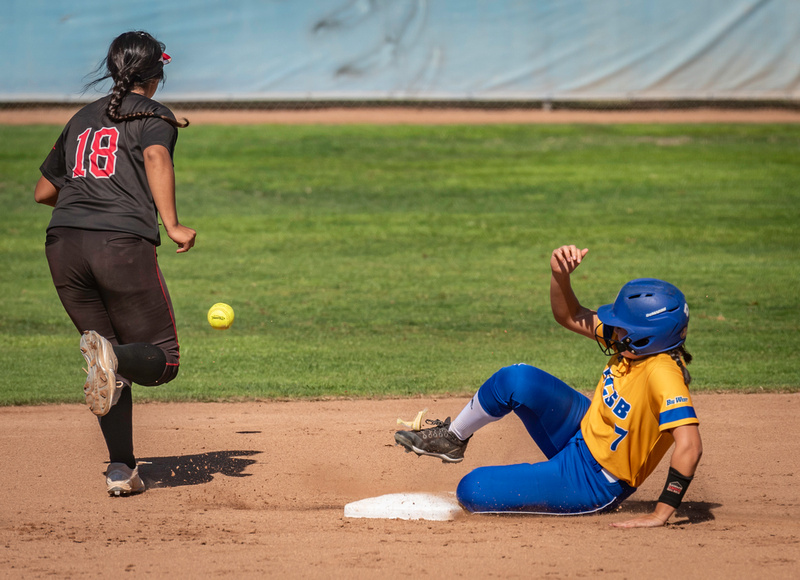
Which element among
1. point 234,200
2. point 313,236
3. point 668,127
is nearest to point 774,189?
point 668,127

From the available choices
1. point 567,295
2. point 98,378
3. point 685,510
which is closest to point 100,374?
point 98,378

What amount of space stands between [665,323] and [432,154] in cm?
1416

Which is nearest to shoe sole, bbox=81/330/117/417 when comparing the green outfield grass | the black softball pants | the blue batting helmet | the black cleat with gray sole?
the black softball pants

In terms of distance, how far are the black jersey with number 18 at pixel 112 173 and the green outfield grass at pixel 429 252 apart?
105 inches

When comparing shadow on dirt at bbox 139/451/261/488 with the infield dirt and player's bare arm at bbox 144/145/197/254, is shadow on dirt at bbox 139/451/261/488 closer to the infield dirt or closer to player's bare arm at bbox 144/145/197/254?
the infield dirt

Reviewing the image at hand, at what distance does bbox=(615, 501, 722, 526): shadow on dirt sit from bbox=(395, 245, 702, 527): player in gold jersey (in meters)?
0.19

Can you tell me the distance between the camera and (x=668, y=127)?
65.3 ft

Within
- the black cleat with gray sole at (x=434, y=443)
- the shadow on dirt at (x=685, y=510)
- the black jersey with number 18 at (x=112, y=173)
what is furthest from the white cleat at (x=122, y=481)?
the shadow on dirt at (x=685, y=510)

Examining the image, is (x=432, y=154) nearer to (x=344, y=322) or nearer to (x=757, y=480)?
(x=344, y=322)

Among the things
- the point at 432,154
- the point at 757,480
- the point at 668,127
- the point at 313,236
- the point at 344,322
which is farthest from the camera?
the point at 668,127

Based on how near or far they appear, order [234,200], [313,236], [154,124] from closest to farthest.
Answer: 1. [154,124]
2. [313,236]
3. [234,200]

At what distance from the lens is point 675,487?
383 centimetres

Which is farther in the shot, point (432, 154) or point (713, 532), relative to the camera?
point (432, 154)

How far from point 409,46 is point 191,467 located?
1574 cm
